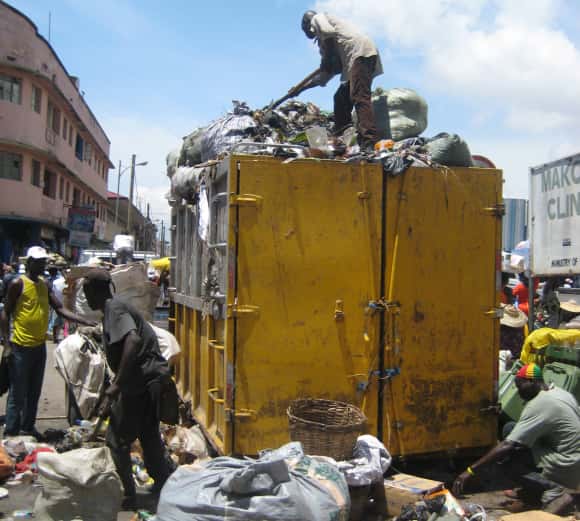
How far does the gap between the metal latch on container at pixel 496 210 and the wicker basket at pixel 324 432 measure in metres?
1.85

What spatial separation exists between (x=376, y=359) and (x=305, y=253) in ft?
3.01

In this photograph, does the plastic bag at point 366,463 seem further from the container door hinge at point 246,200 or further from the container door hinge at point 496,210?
the container door hinge at point 496,210

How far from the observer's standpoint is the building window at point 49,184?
27.3 m

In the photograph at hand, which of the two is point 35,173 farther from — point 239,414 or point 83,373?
point 239,414

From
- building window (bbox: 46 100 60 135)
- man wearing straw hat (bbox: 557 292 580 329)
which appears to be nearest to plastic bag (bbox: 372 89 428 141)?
man wearing straw hat (bbox: 557 292 580 329)

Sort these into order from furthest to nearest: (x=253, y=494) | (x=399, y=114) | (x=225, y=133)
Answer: (x=399, y=114), (x=225, y=133), (x=253, y=494)

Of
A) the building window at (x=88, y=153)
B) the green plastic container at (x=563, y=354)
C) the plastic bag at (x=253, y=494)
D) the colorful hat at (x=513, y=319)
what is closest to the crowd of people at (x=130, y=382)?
the plastic bag at (x=253, y=494)

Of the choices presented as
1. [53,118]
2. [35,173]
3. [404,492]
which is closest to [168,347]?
[404,492]

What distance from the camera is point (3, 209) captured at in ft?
76.3

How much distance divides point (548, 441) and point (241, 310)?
7.20ft

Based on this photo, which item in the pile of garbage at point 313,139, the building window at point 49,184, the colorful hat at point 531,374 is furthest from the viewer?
the building window at point 49,184

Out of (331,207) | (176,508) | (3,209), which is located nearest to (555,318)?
(331,207)

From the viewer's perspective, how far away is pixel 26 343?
562cm

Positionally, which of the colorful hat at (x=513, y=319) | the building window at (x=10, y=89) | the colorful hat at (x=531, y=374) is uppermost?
the building window at (x=10, y=89)
